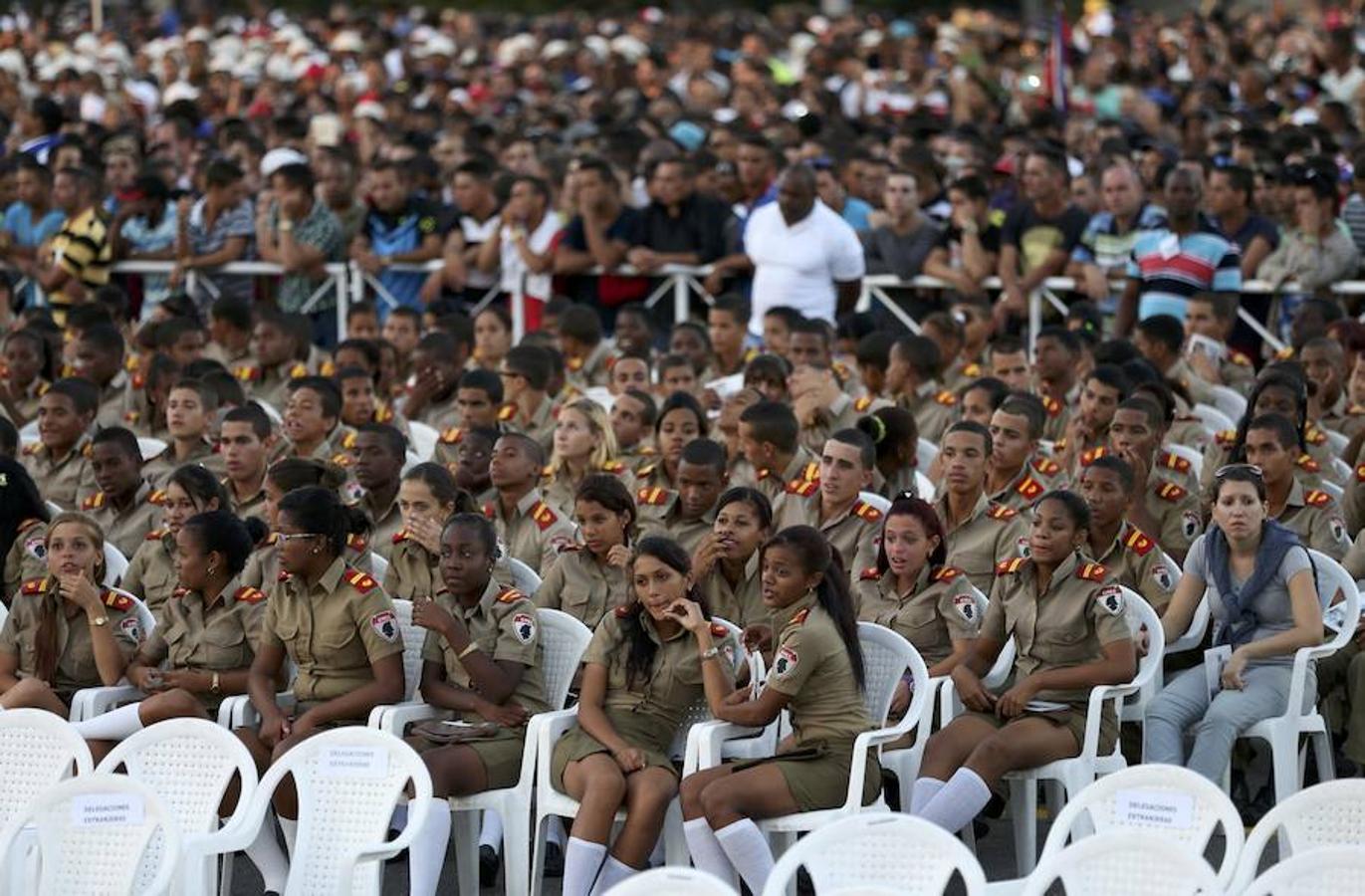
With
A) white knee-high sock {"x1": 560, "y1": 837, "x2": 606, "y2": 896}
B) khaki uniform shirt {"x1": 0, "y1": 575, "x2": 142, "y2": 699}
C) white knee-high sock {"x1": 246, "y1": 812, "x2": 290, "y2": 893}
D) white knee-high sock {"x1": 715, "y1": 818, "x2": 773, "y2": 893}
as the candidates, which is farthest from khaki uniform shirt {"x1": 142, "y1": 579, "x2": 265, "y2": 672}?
white knee-high sock {"x1": 715, "y1": 818, "x2": 773, "y2": 893}

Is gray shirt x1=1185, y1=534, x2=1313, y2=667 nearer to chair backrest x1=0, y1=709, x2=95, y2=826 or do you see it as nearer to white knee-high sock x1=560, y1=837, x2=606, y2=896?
white knee-high sock x1=560, y1=837, x2=606, y2=896

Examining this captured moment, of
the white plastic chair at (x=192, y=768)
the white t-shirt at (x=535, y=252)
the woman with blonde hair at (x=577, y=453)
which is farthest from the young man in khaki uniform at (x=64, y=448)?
the white t-shirt at (x=535, y=252)

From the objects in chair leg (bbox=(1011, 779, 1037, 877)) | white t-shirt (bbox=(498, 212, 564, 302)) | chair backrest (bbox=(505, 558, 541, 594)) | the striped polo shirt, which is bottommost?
white t-shirt (bbox=(498, 212, 564, 302))

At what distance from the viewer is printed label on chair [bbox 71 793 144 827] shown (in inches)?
267

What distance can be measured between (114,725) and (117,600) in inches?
22.9

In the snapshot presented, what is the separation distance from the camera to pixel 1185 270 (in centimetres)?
1268

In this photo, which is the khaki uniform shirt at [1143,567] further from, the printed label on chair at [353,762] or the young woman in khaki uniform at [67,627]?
the young woman in khaki uniform at [67,627]

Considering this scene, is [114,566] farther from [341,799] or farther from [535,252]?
[535,252]

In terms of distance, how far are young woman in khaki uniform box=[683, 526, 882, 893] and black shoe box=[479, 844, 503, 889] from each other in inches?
35.7

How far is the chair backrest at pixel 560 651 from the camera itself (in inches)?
324

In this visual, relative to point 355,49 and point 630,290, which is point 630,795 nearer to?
point 630,290

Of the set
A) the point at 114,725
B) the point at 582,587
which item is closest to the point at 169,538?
the point at 114,725

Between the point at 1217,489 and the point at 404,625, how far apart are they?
8.41ft

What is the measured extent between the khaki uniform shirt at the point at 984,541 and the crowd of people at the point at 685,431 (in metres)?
0.02
